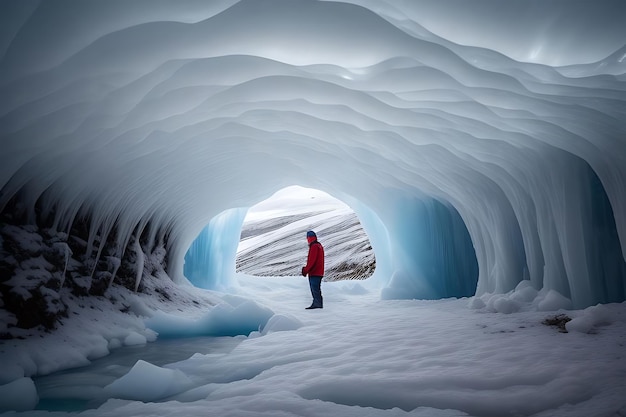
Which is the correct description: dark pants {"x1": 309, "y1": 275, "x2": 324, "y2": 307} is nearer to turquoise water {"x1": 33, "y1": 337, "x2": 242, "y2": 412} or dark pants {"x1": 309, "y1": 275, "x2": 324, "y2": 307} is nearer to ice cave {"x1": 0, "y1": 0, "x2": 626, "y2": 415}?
ice cave {"x1": 0, "y1": 0, "x2": 626, "y2": 415}

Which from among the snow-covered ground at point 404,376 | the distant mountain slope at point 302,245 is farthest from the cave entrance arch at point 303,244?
the snow-covered ground at point 404,376

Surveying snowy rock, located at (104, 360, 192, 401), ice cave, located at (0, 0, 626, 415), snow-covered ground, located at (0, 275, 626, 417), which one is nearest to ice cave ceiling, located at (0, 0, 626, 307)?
ice cave, located at (0, 0, 626, 415)

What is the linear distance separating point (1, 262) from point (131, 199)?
270 cm

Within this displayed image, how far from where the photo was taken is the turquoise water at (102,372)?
2.83 meters

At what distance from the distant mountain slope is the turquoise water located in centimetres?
1703

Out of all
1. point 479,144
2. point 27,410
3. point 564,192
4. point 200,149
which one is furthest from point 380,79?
point 27,410

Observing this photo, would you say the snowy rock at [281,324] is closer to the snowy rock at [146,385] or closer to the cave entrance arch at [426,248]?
the snowy rock at [146,385]

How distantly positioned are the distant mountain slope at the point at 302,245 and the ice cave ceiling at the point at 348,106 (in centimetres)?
1587

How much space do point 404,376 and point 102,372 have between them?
8.70 feet

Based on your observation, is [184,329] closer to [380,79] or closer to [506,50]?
[380,79]

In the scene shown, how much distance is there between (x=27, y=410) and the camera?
264cm

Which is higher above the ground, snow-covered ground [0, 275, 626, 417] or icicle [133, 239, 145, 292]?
icicle [133, 239, 145, 292]

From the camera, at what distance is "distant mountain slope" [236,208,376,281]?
23.5 meters

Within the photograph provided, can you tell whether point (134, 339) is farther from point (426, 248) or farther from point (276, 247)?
point (276, 247)
